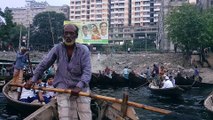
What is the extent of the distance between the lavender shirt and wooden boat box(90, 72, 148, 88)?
55.5 ft

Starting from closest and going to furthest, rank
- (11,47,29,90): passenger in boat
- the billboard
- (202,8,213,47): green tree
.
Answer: (11,47,29,90): passenger in boat
(202,8,213,47): green tree
the billboard

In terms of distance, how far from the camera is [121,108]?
4.97 m

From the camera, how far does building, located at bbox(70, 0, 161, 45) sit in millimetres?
79562

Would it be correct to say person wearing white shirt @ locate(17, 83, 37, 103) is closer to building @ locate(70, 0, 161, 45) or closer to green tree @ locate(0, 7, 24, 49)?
green tree @ locate(0, 7, 24, 49)

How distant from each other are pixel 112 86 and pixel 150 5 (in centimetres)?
6305

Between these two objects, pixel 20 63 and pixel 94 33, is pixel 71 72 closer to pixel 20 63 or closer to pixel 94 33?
pixel 20 63

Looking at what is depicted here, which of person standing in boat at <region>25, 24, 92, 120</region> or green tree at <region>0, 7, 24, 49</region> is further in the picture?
green tree at <region>0, 7, 24, 49</region>

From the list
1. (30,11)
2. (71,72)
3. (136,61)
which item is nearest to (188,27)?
(136,61)

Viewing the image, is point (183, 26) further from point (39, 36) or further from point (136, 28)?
point (136, 28)

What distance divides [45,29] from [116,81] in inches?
1571

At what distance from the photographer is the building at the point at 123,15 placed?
79.6 meters

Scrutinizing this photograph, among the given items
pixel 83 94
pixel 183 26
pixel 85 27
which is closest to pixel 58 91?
pixel 83 94

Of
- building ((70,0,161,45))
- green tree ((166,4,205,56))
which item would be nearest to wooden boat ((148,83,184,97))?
green tree ((166,4,205,56))

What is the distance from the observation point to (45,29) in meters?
59.1
